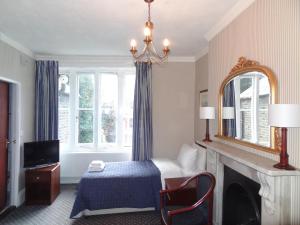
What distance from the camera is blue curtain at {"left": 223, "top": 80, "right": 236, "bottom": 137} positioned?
2553 millimetres

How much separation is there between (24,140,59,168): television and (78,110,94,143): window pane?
760 millimetres

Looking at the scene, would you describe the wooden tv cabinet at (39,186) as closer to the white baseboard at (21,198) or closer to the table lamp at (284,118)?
the white baseboard at (21,198)

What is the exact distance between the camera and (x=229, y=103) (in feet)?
8.66

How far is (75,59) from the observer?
4699mm

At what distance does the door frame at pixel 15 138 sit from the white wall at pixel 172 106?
2.57 meters

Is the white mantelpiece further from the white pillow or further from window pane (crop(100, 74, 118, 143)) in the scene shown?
window pane (crop(100, 74, 118, 143))

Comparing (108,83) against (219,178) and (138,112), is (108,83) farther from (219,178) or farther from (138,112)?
(219,178)

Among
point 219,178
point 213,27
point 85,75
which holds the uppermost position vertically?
point 213,27

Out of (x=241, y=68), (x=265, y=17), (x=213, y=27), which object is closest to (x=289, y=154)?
(x=241, y=68)

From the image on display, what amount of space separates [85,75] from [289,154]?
435 centimetres

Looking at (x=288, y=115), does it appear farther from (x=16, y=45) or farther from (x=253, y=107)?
(x=16, y=45)

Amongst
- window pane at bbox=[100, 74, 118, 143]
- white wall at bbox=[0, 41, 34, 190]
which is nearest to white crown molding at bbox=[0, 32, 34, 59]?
white wall at bbox=[0, 41, 34, 190]

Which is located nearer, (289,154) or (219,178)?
(289,154)

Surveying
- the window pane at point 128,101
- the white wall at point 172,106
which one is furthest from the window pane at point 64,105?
the white wall at point 172,106
